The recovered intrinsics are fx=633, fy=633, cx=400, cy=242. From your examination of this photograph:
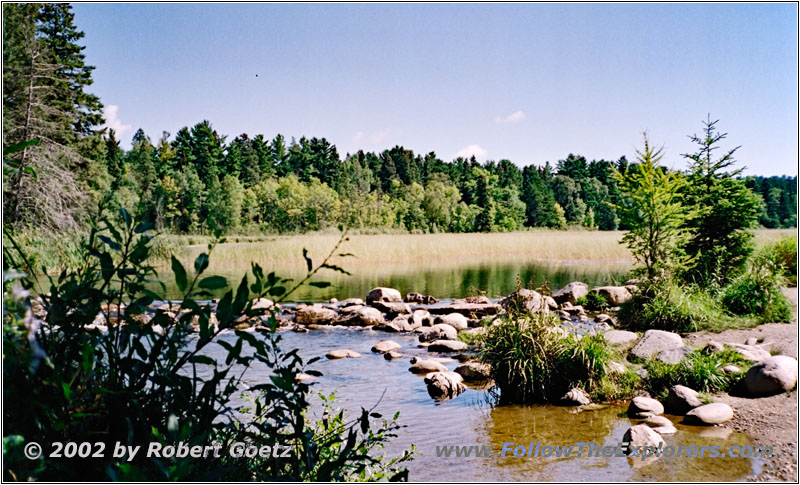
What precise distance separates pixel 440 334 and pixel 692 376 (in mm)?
4669

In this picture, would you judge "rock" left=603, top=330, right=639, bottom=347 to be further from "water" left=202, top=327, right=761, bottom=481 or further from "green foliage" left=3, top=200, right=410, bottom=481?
"green foliage" left=3, top=200, right=410, bottom=481

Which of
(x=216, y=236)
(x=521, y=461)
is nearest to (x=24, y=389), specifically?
(x=216, y=236)

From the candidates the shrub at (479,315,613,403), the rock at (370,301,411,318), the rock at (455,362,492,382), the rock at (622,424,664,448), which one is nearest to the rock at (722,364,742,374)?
the shrub at (479,315,613,403)

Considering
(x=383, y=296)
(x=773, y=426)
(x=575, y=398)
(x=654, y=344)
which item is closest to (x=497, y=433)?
(x=575, y=398)

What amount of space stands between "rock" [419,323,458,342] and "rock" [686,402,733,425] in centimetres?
505

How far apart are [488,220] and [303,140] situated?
64.6 feet

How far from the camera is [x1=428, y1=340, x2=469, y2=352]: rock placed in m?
10.1

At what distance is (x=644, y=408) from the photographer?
6406 mm

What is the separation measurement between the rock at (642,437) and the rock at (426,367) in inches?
129

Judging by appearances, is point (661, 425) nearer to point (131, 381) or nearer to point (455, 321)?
point (131, 381)

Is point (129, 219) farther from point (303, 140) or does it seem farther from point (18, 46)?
point (303, 140)

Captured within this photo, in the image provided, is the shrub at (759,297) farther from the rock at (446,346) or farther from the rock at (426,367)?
the rock at (426,367)

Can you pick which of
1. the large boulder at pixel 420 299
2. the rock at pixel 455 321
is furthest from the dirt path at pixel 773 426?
the large boulder at pixel 420 299

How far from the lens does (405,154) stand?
221 ft
